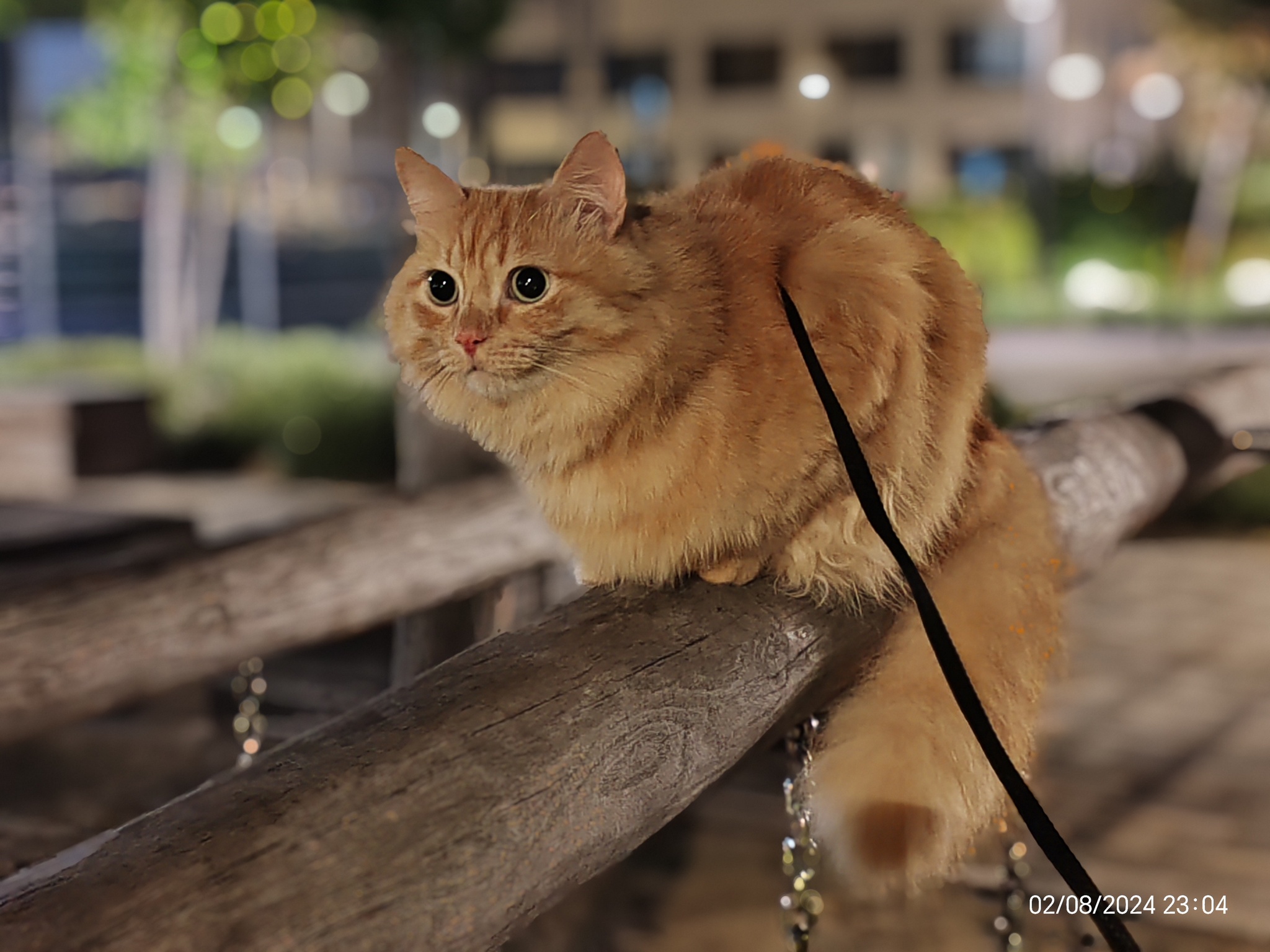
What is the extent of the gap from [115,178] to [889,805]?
19.4 m

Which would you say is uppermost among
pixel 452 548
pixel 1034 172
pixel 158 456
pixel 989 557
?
pixel 1034 172

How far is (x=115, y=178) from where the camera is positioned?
58.9 ft

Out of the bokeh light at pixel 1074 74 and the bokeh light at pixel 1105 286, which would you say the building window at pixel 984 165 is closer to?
the bokeh light at pixel 1074 74

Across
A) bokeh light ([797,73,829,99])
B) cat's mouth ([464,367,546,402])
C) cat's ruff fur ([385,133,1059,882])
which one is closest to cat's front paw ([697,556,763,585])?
cat's ruff fur ([385,133,1059,882])

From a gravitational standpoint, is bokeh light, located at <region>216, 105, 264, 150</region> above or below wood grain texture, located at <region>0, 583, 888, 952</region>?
above

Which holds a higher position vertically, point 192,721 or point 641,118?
point 641,118

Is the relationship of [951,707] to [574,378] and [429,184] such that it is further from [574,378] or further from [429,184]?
[429,184]

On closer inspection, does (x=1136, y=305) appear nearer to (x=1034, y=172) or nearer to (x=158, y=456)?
(x=1034, y=172)

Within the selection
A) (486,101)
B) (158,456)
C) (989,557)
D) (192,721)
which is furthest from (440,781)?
(158,456)

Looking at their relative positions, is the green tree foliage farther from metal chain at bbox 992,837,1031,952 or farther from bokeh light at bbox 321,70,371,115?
metal chain at bbox 992,837,1031,952

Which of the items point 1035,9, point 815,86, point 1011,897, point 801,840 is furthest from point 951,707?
point 1035,9

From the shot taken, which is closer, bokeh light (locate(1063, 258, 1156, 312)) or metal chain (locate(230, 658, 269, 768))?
metal chain (locate(230, 658, 269, 768))

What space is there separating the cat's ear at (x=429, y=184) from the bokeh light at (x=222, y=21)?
7.30 m

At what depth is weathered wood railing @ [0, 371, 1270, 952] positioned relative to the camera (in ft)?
2.55
